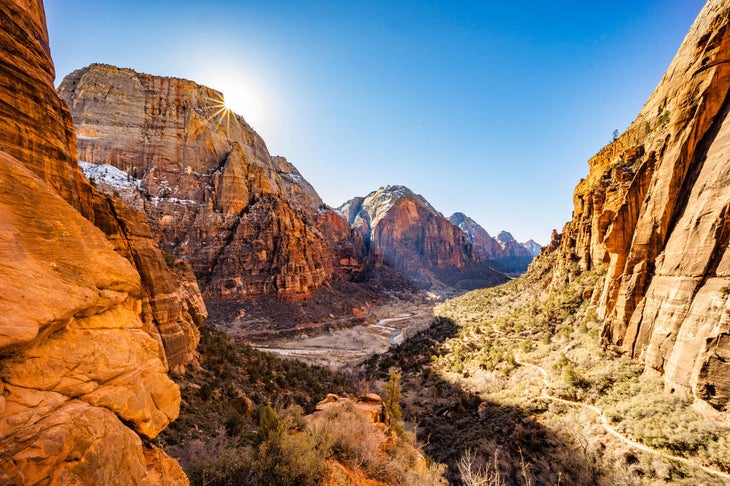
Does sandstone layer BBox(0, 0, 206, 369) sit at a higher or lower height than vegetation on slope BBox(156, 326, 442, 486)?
higher

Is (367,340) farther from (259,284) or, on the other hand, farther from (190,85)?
(190,85)

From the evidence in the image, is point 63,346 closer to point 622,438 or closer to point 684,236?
point 622,438

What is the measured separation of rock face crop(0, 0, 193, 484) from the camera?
9.50 feet

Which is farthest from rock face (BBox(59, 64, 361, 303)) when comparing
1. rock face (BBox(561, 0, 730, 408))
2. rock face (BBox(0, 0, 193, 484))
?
rock face (BBox(561, 0, 730, 408))

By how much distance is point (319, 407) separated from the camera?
→ 475 inches

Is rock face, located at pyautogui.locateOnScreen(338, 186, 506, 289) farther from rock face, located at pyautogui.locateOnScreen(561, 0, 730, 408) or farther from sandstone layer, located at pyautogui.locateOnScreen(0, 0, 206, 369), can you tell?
sandstone layer, located at pyautogui.locateOnScreen(0, 0, 206, 369)

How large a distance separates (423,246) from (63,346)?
13896 cm

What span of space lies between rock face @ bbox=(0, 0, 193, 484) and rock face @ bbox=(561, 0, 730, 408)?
15.1 m

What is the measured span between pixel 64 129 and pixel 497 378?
24254 mm

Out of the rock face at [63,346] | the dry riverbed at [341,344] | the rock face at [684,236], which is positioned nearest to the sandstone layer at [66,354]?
the rock face at [63,346]

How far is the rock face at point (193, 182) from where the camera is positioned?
170 ft

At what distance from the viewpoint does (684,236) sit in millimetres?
11297

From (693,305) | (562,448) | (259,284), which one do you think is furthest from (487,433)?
(259,284)

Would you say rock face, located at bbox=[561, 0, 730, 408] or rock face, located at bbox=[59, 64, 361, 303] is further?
rock face, located at bbox=[59, 64, 361, 303]
